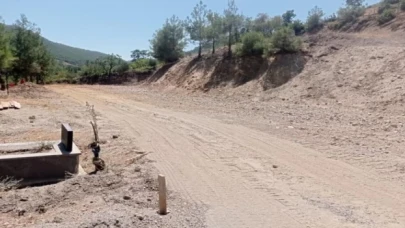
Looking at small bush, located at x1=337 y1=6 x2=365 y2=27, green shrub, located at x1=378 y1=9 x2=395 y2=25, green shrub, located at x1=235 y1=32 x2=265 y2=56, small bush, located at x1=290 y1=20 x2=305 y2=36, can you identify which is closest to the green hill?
small bush, located at x1=290 y1=20 x2=305 y2=36

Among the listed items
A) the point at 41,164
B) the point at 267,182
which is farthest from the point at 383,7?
the point at 41,164

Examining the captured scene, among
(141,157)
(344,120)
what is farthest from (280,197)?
(344,120)

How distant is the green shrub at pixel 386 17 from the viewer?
71.2ft

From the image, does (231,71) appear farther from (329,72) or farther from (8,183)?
(8,183)

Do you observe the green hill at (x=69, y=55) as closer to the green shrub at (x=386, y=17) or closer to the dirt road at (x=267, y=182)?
the green shrub at (x=386, y=17)

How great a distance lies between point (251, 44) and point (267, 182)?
17595 mm

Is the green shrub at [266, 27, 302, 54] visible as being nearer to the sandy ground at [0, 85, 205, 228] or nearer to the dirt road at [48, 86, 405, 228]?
the dirt road at [48, 86, 405, 228]

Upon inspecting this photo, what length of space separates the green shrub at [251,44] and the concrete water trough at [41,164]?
16.4 meters

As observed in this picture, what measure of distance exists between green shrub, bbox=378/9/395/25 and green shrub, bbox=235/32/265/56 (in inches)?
267

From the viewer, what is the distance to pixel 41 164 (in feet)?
22.9

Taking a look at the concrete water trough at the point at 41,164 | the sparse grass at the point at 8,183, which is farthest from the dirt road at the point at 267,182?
the sparse grass at the point at 8,183

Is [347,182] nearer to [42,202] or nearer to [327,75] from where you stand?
[42,202]

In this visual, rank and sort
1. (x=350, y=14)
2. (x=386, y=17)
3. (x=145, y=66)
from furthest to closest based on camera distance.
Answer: (x=145, y=66), (x=350, y=14), (x=386, y=17)

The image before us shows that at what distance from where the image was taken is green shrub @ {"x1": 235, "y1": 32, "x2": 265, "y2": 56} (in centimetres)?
2223
